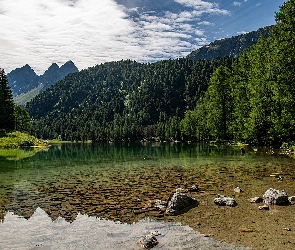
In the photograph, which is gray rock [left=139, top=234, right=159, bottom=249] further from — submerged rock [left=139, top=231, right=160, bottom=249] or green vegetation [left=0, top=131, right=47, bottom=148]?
green vegetation [left=0, top=131, right=47, bottom=148]

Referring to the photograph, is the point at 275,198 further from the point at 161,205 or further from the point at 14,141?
the point at 14,141

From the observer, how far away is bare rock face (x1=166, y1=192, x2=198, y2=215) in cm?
1277

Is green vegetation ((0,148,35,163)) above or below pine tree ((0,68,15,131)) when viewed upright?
below

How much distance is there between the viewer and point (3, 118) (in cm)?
9362

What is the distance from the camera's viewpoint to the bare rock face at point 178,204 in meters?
12.8

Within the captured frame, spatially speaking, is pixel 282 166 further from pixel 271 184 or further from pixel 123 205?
pixel 123 205

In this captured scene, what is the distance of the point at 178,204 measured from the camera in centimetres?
1305

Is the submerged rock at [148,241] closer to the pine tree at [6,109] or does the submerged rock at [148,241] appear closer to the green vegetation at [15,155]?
the green vegetation at [15,155]

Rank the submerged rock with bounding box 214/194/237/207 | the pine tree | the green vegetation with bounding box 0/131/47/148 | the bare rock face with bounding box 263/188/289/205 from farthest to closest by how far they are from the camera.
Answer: the pine tree → the green vegetation with bounding box 0/131/47/148 → the submerged rock with bounding box 214/194/237/207 → the bare rock face with bounding box 263/188/289/205

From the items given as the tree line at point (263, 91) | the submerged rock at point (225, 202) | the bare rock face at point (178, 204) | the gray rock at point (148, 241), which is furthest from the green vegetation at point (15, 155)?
the tree line at point (263, 91)

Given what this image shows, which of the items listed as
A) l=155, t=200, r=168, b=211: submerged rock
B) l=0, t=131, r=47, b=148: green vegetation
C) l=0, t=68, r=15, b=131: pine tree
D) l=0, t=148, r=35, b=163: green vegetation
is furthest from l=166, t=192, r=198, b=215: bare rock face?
l=0, t=68, r=15, b=131: pine tree

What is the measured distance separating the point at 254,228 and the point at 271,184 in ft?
28.1

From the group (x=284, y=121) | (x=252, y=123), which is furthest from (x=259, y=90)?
(x=284, y=121)

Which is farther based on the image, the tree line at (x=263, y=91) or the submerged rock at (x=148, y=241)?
the tree line at (x=263, y=91)
